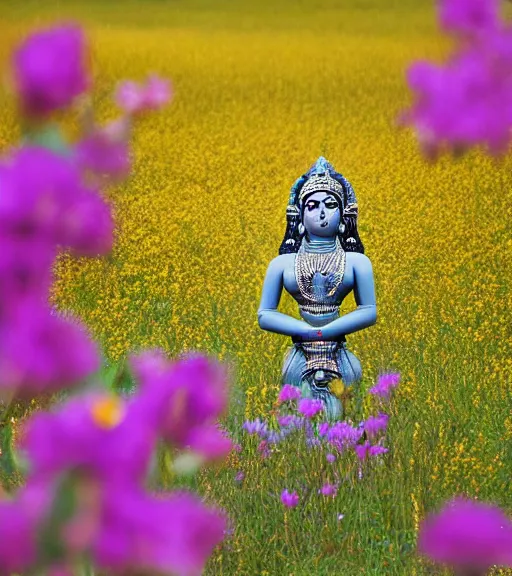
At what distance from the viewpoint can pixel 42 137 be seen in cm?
71

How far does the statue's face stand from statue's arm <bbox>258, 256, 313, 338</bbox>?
0.19 meters

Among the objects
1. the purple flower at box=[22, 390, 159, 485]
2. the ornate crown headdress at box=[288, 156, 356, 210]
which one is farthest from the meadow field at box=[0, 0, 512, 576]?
the ornate crown headdress at box=[288, 156, 356, 210]

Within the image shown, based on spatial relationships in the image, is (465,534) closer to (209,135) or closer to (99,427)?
(99,427)

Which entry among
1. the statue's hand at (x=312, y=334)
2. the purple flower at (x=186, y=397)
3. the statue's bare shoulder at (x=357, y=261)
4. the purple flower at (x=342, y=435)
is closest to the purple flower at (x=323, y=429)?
the purple flower at (x=342, y=435)

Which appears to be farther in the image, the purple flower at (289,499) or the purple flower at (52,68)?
the purple flower at (289,499)

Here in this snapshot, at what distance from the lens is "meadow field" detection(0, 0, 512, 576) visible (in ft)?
12.5

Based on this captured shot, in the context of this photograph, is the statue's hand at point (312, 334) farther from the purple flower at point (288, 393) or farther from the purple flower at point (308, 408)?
the purple flower at point (308, 408)

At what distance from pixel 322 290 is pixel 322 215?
0.30 metres

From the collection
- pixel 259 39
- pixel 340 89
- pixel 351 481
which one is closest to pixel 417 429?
pixel 351 481

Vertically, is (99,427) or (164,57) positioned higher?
(164,57)

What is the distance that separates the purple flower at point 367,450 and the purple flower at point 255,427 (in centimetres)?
44

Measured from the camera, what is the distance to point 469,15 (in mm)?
613

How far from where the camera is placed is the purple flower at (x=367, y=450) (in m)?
3.98

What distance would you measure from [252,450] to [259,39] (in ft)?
52.8
